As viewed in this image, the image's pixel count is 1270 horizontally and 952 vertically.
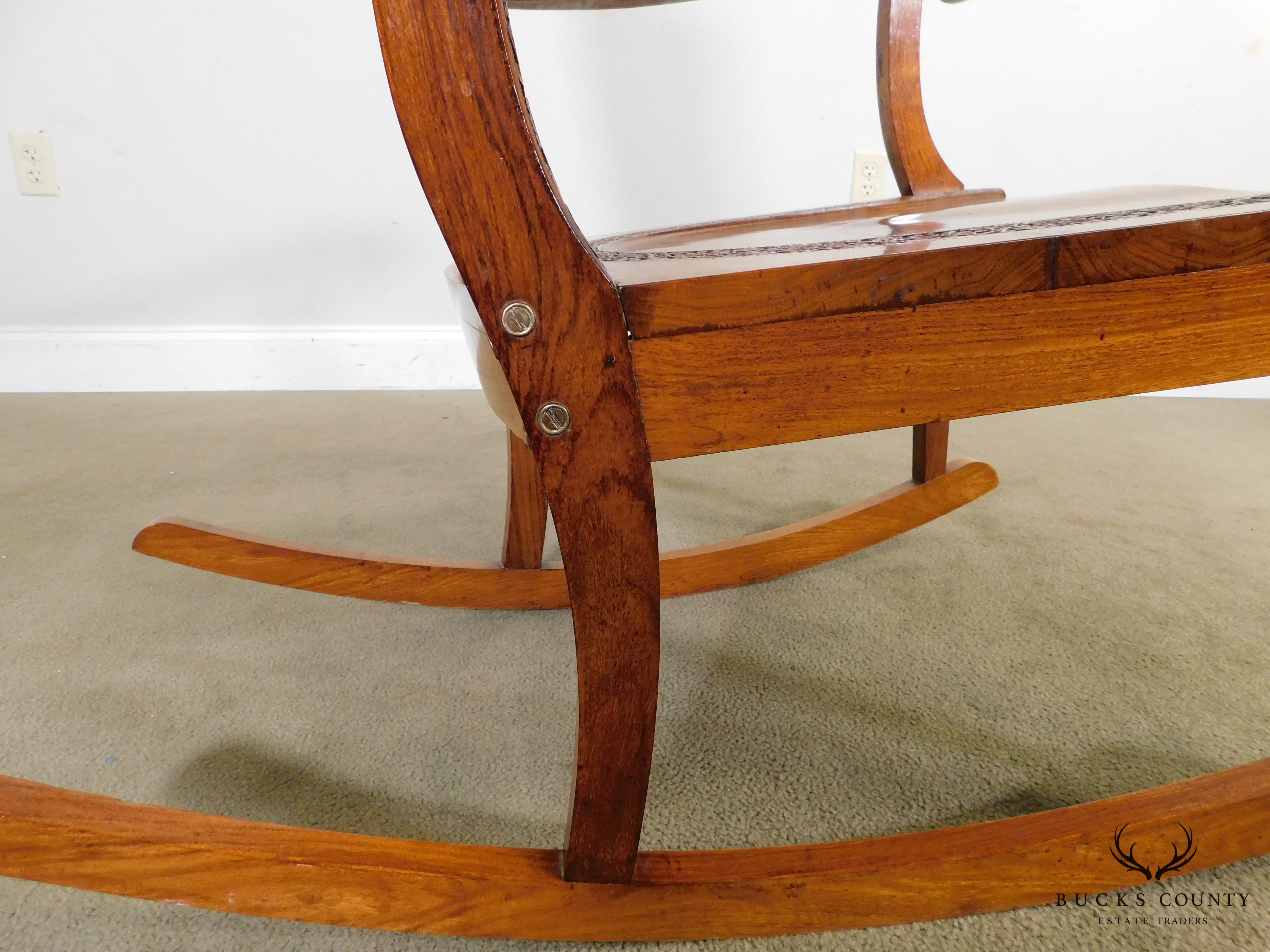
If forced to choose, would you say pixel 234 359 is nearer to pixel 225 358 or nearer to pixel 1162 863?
pixel 225 358

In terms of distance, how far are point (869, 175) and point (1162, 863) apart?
1.26 m

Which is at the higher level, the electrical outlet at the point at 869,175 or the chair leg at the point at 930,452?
the electrical outlet at the point at 869,175

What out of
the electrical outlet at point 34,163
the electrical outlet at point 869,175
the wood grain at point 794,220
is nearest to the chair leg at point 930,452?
the wood grain at point 794,220

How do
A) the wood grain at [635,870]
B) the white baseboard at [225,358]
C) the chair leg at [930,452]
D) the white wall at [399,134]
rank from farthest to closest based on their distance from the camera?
the white baseboard at [225,358] < the white wall at [399,134] < the chair leg at [930,452] < the wood grain at [635,870]

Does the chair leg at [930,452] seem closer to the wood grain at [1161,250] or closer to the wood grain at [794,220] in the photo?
the wood grain at [794,220]

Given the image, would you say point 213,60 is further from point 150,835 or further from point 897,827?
point 897,827

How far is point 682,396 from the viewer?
344mm

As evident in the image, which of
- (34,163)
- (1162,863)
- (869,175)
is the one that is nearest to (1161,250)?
(1162,863)

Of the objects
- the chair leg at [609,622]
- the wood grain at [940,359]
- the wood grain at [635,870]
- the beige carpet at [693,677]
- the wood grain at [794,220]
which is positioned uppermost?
the wood grain at [794,220]

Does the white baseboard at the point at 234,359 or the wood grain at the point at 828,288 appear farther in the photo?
the white baseboard at the point at 234,359

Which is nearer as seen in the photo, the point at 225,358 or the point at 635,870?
the point at 635,870

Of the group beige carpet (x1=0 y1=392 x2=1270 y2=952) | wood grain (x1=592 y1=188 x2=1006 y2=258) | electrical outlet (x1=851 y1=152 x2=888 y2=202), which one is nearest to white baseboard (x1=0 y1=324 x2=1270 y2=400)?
beige carpet (x1=0 y1=392 x2=1270 y2=952)

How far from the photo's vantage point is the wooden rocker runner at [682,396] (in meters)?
0.32

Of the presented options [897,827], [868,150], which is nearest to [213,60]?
[868,150]
